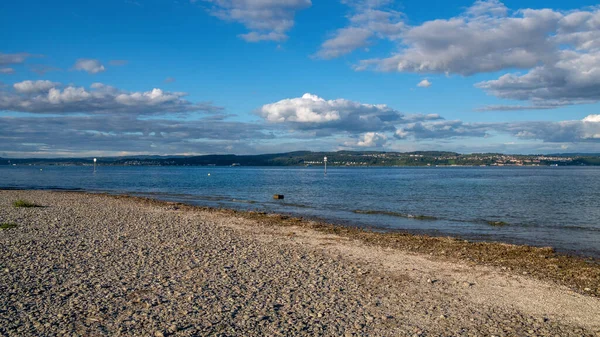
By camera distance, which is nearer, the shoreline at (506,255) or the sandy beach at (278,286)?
the sandy beach at (278,286)

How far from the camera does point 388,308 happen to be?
10.4 meters

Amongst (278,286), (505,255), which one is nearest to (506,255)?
(505,255)

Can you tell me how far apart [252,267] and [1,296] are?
671cm

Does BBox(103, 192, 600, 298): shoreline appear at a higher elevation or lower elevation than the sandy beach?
lower

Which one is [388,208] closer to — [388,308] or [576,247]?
[576,247]

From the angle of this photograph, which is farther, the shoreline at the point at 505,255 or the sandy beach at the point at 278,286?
the shoreline at the point at 505,255

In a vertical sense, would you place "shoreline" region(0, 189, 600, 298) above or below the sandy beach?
below

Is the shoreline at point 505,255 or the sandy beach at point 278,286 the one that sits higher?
the sandy beach at point 278,286

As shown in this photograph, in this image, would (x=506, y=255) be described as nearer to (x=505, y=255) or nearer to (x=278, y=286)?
(x=505, y=255)

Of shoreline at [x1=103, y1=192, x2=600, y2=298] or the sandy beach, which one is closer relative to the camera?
the sandy beach

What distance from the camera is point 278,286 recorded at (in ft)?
38.7

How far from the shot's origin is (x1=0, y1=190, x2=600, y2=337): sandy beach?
8.99 meters

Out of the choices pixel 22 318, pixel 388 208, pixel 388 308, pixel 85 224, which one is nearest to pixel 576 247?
pixel 388 308

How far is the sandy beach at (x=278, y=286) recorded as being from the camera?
899 centimetres
